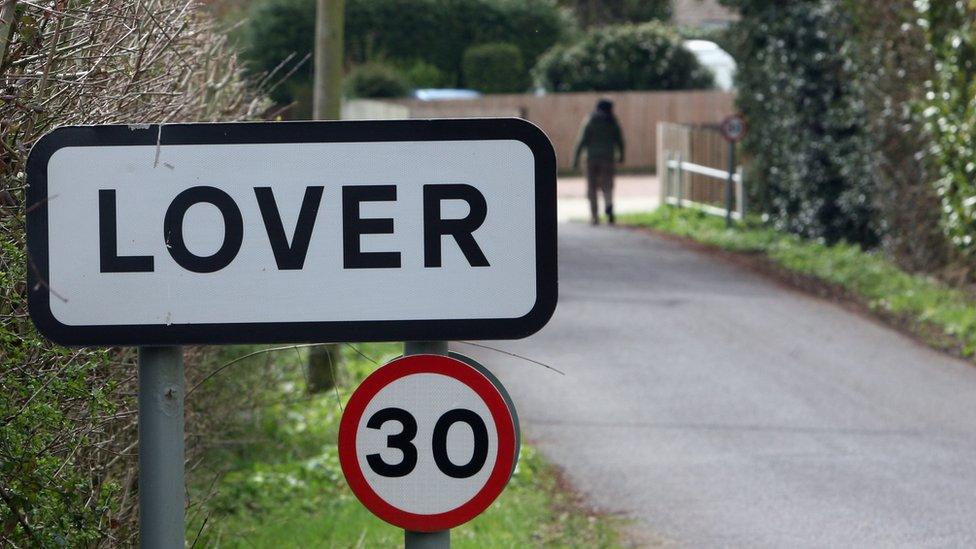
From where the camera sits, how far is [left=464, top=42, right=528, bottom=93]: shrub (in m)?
38.7

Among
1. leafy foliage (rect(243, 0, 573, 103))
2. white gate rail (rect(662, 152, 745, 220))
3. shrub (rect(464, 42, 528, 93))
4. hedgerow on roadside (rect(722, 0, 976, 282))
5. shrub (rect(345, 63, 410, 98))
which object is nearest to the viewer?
hedgerow on roadside (rect(722, 0, 976, 282))

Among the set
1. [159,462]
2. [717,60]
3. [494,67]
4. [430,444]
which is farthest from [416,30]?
[159,462]

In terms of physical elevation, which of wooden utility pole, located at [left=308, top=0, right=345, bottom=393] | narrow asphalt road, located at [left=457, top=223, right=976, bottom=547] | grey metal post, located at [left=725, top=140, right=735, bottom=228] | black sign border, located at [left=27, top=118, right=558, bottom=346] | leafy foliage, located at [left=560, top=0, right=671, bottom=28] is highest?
leafy foliage, located at [left=560, top=0, right=671, bottom=28]

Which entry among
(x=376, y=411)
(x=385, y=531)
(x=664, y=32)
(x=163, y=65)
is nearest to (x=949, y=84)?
(x=385, y=531)

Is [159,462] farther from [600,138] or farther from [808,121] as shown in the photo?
[600,138]

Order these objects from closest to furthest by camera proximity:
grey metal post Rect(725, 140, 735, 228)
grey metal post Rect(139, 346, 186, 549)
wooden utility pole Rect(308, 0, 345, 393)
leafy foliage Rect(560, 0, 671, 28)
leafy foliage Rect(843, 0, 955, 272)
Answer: grey metal post Rect(139, 346, 186, 549) < wooden utility pole Rect(308, 0, 345, 393) < leafy foliage Rect(843, 0, 955, 272) < grey metal post Rect(725, 140, 735, 228) < leafy foliage Rect(560, 0, 671, 28)

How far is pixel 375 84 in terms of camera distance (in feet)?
115

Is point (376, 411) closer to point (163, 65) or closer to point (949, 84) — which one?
point (163, 65)

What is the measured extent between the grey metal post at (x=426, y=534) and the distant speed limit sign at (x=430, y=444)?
2 cm

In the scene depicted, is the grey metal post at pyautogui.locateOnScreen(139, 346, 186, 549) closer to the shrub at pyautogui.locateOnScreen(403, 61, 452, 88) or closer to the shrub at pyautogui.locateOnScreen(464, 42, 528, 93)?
the shrub at pyautogui.locateOnScreen(403, 61, 452, 88)

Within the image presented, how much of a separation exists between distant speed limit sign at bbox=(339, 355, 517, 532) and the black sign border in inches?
6.7

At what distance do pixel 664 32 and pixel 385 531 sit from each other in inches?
1274

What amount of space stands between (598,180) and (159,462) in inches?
746

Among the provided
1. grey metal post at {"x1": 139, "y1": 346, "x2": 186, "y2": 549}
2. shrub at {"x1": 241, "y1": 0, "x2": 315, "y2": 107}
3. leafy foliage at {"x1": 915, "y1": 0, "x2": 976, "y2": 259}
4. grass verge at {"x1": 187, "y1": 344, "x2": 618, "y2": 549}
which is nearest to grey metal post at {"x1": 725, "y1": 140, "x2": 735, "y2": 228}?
leafy foliage at {"x1": 915, "y1": 0, "x2": 976, "y2": 259}
